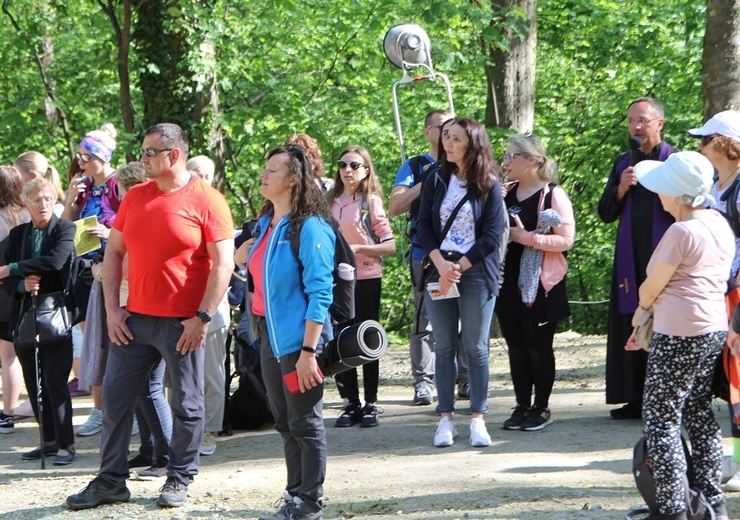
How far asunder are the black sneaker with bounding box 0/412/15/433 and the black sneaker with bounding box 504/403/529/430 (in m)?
3.93

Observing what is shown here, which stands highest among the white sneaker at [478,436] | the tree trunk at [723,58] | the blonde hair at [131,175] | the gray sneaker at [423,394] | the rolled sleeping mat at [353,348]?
the tree trunk at [723,58]

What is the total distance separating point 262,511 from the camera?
5340 mm

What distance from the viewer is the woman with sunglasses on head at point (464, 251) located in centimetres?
622

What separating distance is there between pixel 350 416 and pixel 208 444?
1.08 m

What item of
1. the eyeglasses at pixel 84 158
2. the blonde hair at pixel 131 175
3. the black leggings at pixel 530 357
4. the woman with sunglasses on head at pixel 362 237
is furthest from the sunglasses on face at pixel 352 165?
the eyeglasses at pixel 84 158

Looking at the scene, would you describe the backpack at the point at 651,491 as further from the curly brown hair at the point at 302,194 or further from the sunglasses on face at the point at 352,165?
the sunglasses on face at the point at 352,165

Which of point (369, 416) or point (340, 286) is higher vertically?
point (340, 286)

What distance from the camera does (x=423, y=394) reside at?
7.86 metres

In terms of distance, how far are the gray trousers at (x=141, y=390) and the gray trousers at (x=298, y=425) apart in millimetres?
687

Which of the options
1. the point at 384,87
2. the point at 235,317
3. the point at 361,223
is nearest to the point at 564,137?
the point at 384,87

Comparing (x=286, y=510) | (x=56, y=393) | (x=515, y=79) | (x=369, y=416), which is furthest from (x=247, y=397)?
(x=515, y=79)

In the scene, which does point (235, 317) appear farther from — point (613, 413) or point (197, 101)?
point (613, 413)

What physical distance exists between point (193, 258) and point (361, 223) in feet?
6.63

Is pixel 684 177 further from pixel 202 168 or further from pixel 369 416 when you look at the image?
pixel 202 168
